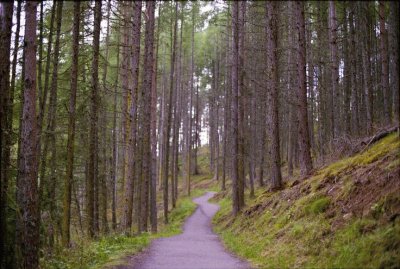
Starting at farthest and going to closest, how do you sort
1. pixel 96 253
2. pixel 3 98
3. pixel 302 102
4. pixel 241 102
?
Result: pixel 241 102 → pixel 302 102 → pixel 96 253 → pixel 3 98

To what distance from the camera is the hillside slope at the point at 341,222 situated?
6.00 metres

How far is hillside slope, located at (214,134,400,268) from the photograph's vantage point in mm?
5996

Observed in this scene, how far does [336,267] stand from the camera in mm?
6176

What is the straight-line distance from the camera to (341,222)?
7414mm

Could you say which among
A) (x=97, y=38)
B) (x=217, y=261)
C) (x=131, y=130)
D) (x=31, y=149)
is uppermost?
(x=97, y=38)

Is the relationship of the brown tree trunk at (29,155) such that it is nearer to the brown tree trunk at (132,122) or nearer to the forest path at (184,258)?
the forest path at (184,258)

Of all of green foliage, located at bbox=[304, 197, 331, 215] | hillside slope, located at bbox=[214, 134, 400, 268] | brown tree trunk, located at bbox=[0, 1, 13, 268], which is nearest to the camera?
hillside slope, located at bbox=[214, 134, 400, 268]

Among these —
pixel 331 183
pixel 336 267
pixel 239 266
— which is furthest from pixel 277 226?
pixel 336 267

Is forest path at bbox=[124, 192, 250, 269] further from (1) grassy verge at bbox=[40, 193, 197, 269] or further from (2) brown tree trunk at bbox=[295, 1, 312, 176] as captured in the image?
(2) brown tree trunk at bbox=[295, 1, 312, 176]

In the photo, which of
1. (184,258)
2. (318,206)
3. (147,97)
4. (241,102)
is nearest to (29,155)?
(184,258)

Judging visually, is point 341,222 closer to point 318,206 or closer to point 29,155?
point 318,206

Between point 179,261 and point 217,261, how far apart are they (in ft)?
2.73

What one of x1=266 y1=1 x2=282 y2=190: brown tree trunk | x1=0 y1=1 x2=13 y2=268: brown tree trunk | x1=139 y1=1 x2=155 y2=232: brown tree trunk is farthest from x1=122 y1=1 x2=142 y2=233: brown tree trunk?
x1=0 y1=1 x2=13 y2=268: brown tree trunk

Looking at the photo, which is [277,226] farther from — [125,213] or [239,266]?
[125,213]
